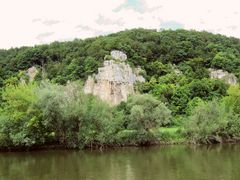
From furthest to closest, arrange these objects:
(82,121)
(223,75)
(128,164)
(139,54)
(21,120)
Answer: (139,54)
(223,75)
(82,121)
(21,120)
(128,164)

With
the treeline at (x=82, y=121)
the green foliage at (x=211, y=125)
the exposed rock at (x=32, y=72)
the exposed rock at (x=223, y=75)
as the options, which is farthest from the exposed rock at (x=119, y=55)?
the green foliage at (x=211, y=125)

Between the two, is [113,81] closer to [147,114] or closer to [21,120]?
[147,114]

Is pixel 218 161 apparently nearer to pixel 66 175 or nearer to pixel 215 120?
pixel 66 175

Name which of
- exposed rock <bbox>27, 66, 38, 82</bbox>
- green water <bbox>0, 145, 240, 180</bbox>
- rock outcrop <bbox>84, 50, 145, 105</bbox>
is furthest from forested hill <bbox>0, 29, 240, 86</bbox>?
green water <bbox>0, 145, 240, 180</bbox>

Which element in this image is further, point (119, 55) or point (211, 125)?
point (119, 55)

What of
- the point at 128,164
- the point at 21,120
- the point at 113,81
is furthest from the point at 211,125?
the point at 113,81

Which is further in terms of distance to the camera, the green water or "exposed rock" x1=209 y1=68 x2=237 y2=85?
"exposed rock" x1=209 y1=68 x2=237 y2=85

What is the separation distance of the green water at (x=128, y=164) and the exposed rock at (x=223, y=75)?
57.3 metres

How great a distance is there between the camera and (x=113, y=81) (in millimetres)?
111938

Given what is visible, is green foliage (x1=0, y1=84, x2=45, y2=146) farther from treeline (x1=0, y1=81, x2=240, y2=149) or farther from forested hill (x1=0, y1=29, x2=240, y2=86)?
forested hill (x1=0, y1=29, x2=240, y2=86)

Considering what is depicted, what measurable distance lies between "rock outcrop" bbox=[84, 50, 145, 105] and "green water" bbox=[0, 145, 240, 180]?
47.0m

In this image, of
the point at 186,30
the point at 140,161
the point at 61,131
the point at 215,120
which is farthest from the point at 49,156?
the point at 186,30

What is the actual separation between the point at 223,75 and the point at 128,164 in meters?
80.6

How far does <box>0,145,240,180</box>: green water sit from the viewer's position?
39.0m
